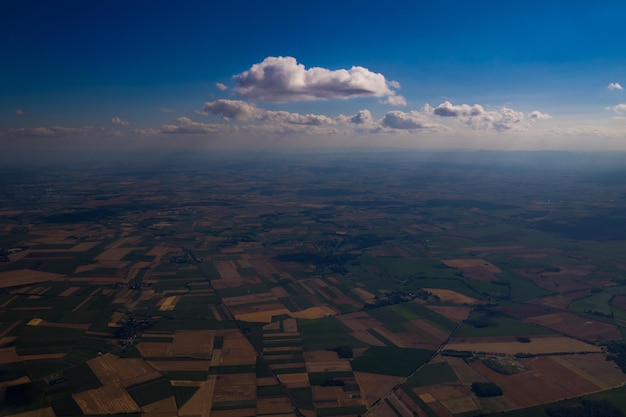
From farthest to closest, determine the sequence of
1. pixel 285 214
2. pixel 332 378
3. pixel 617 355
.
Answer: pixel 285 214 → pixel 617 355 → pixel 332 378

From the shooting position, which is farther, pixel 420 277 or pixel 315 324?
pixel 420 277

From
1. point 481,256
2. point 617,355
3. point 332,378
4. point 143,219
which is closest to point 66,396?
point 332,378

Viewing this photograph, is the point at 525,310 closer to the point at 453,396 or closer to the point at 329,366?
the point at 453,396

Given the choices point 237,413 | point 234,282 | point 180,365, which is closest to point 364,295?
point 234,282

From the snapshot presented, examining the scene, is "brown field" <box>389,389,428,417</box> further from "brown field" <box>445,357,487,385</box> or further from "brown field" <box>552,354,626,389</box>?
"brown field" <box>552,354,626,389</box>

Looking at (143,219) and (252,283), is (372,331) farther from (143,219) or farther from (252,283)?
(143,219)

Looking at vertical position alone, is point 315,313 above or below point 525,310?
above

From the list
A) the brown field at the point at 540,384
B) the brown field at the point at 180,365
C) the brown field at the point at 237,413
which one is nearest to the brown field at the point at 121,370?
the brown field at the point at 180,365

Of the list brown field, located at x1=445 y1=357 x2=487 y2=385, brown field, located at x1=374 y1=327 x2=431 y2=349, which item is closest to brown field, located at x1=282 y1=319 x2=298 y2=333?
brown field, located at x1=374 y1=327 x2=431 y2=349
